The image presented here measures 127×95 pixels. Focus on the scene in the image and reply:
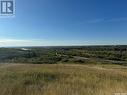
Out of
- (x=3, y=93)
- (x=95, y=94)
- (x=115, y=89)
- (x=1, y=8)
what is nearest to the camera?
(x=3, y=93)

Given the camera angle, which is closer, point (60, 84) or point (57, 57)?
point (60, 84)

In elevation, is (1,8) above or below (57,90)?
above

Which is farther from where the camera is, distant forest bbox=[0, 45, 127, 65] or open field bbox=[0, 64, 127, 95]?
distant forest bbox=[0, 45, 127, 65]

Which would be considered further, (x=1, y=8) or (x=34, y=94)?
(x=1, y=8)

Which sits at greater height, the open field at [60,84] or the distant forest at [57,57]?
the open field at [60,84]

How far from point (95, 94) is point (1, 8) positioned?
433 centimetres

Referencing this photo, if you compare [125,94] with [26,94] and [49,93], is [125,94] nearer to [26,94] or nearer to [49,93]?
[49,93]

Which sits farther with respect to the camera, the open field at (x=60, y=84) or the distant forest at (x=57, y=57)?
the distant forest at (x=57, y=57)

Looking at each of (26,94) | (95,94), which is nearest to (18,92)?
(26,94)

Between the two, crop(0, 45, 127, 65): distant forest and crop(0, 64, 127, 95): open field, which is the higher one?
crop(0, 64, 127, 95): open field

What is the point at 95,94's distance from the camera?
6.36m

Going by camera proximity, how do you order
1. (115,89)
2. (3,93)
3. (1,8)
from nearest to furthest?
(3,93), (115,89), (1,8)

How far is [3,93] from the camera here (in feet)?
19.6

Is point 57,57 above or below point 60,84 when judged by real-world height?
below
